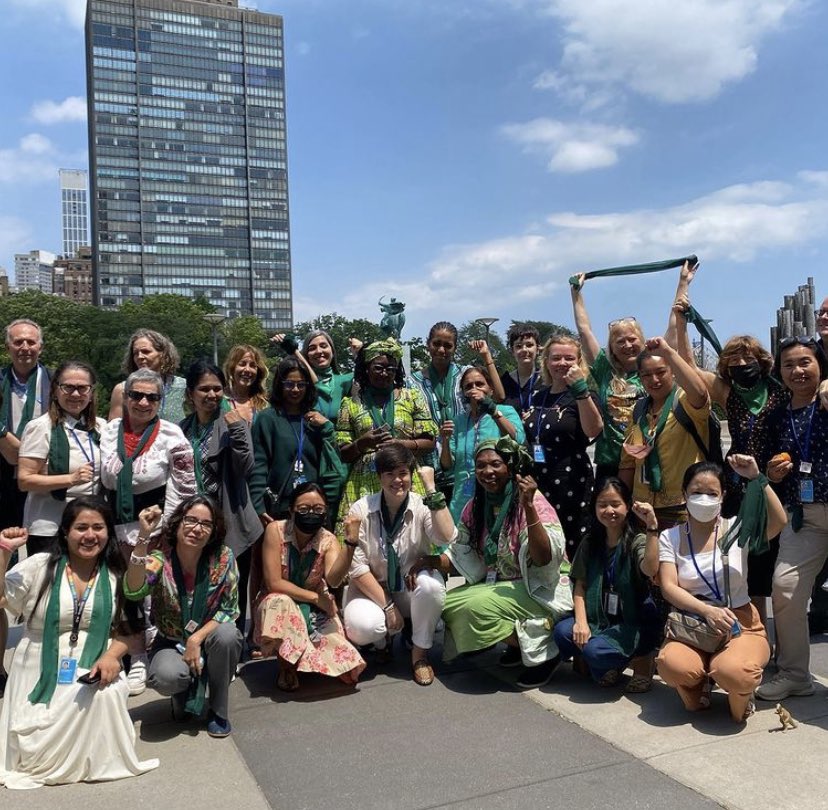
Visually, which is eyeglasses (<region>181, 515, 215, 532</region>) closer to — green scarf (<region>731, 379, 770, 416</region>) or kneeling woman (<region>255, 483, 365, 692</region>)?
kneeling woman (<region>255, 483, 365, 692</region>)

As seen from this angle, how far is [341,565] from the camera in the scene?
14.4ft

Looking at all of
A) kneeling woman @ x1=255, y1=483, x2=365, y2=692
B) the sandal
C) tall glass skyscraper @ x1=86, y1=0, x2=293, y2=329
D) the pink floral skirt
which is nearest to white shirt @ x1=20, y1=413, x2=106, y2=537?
kneeling woman @ x1=255, y1=483, x2=365, y2=692

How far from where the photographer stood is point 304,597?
4328 millimetres

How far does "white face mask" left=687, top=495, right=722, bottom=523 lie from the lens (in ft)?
12.3

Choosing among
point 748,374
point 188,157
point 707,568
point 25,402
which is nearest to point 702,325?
point 748,374

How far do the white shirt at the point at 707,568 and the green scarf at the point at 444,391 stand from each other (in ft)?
6.59

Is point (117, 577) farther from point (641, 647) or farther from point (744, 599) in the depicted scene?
point (744, 599)

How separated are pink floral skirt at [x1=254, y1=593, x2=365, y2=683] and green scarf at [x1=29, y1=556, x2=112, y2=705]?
35.7 inches

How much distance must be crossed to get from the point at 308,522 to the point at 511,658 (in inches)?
55.8

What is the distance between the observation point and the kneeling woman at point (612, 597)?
400 cm

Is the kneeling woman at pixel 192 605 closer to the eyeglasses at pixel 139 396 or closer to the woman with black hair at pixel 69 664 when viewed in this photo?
the woman with black hair at pixel 69 664

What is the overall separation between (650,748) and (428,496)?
1632mm

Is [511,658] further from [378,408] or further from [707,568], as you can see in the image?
[378,408]

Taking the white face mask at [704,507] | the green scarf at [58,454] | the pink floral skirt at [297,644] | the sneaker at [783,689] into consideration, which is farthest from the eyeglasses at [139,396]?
the sneaker at [783,689]
